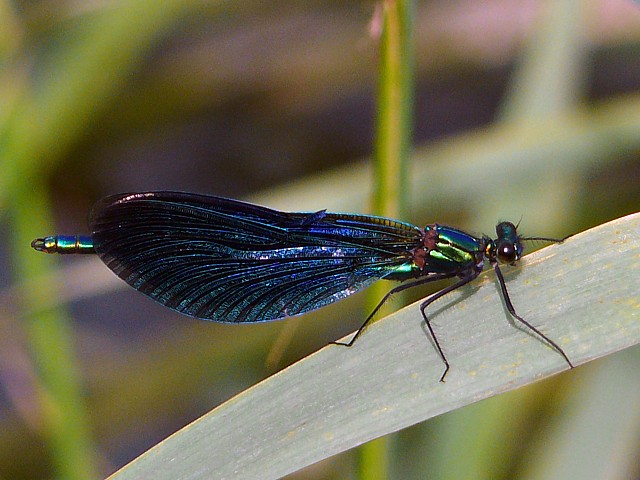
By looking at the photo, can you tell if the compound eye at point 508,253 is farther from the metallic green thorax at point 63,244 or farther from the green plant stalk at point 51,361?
the green plant stalk at point 51,361

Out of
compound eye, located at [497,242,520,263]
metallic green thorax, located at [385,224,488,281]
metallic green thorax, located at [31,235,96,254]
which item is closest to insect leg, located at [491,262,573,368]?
compound eye, located at [497,242,520,263]

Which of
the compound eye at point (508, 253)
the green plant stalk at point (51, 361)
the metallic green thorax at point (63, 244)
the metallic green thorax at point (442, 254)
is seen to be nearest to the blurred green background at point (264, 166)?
the green plant stalk at point (51, 361)

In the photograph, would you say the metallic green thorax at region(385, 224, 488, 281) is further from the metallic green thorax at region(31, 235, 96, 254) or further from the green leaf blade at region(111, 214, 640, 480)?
the metallic green thorax at region(31, 235, 96, 254)

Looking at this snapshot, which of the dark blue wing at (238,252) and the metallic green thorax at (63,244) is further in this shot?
the metallic green thorax at (63,244)

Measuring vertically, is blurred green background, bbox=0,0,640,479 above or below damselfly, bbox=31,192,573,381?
above

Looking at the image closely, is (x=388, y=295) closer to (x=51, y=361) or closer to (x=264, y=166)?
(x=51, y=361)
